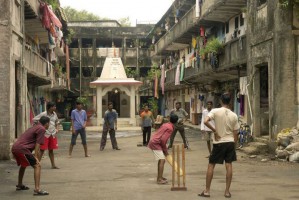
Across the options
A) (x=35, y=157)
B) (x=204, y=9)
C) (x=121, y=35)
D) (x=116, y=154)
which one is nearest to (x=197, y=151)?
(x=116, y=154)

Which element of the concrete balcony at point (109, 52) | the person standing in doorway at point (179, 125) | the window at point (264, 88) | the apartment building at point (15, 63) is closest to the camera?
the apartment building at point (15, 63)

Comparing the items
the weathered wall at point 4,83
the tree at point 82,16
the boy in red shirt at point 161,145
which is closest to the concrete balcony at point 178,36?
the weathered wall at point 4,83

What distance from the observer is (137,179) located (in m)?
10.3

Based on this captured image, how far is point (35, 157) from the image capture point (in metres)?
8.52

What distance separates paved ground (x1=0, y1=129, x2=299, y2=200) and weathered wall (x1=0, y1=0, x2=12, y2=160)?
61 centimetres

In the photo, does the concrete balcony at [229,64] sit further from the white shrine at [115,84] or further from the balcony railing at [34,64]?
the white shrine at [115,84]

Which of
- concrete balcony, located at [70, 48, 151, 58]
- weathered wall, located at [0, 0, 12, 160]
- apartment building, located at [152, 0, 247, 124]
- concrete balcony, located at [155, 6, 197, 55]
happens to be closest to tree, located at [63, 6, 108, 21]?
concrete balcony, located at [70, 48, 151, 58]

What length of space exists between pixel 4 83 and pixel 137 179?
18.8 feet

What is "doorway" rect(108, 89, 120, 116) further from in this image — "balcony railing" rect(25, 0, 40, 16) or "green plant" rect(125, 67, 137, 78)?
"balcony railing" rect(25, 0, 40, 16)

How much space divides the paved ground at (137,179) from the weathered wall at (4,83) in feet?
1.99

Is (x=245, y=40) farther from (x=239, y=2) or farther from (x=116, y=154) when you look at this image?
(x=116, y=154)

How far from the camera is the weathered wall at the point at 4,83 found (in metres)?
13.7

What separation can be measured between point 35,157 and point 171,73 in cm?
3043

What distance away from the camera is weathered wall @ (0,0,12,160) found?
1370 centimetres
